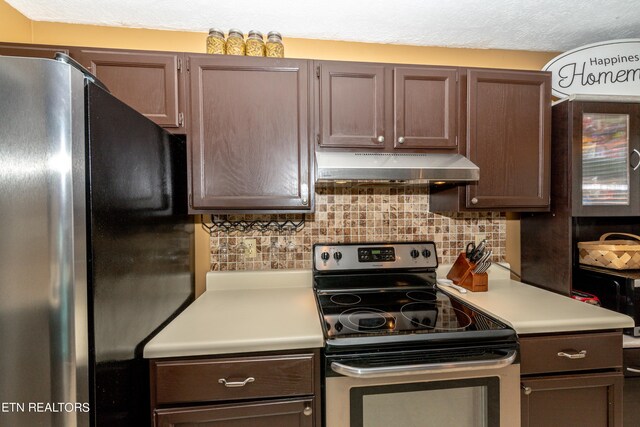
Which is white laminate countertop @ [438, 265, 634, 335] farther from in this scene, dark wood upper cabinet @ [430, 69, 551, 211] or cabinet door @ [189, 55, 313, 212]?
cabinet door @ [189, 55, 313, 212]

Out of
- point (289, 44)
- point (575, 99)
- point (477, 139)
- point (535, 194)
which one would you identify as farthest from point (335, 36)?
point (535, 194)

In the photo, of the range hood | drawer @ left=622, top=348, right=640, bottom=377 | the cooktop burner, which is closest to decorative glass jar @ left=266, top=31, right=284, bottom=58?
the range hood

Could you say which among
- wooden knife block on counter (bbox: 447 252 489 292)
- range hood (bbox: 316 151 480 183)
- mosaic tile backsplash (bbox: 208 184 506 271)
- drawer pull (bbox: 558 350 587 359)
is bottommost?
drawer pull (bbox: 558 350 587 359)

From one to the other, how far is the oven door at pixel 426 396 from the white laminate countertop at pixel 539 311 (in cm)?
18

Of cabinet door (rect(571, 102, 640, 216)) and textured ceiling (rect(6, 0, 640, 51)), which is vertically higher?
textured ceiling (rect(6, 0, 640, 51))

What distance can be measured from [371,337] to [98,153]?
103cm

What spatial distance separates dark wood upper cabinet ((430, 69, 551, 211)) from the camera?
1450 mm

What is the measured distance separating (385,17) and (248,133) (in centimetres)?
96

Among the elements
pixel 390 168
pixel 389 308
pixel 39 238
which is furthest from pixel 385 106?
pixel 39 238

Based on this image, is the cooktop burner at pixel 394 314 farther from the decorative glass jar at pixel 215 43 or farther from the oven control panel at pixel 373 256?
the decorative glass jar at pixel 215 43

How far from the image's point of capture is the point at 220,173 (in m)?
1.34

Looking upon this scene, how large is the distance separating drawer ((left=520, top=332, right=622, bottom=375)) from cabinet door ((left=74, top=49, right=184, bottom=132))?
5.77 feet

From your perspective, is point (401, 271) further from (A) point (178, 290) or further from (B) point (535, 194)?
(A) point (178, 290)

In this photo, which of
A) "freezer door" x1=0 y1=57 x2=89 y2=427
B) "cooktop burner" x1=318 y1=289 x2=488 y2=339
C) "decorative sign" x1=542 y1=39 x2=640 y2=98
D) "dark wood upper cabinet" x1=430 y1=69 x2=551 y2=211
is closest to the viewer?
"freezer door" x1=0 y1=57 x2=89 y2=427
